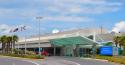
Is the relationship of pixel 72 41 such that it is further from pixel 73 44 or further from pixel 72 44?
pixel 72 44

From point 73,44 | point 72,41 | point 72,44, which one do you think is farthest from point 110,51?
point 72,44

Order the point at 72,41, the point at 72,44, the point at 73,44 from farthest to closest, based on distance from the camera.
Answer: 1. the point at 72,44
2. the point at 73,44
3. the point at 72,41

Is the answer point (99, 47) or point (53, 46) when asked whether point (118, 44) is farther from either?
point (53, 46)

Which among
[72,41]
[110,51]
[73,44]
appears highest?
[72,41]

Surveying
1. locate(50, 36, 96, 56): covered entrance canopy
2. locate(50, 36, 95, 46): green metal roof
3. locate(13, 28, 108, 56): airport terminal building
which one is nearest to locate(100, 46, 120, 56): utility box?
locate(13, 28, 108, 56): airport terminal building

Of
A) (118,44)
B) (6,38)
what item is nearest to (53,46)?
(118,44)

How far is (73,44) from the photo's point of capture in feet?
296

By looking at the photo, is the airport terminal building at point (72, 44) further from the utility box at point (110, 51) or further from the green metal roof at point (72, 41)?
the utility box at point (110, 51)

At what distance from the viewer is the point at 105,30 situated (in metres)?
125

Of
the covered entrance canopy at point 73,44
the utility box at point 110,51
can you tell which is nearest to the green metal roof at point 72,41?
the covered entrance canopy at point 73,44

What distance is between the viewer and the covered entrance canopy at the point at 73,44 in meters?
84.1

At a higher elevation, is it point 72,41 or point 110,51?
point 72,41

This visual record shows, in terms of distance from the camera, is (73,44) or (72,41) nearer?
(72,41)

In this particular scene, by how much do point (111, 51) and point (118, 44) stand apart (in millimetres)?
16367
